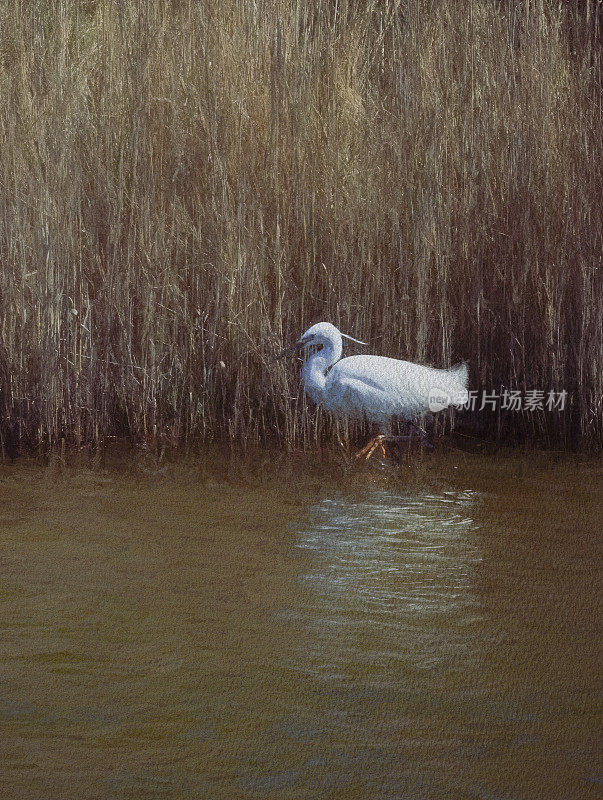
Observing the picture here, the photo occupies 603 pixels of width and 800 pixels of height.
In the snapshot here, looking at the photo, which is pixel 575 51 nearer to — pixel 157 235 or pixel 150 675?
pixel 157 235

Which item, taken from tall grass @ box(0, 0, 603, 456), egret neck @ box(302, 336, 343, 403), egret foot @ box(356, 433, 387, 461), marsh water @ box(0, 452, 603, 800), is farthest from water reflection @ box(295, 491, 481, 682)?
tall grass @ box(0, 0, 603, 456)

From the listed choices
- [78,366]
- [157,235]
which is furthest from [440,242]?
[78,366]

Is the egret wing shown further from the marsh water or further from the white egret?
the marsh water

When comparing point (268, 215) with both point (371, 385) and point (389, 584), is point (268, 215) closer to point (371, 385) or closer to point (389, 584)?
point (371, 385)

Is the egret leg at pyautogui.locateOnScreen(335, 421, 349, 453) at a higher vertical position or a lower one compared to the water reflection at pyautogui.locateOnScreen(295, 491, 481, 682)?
higher

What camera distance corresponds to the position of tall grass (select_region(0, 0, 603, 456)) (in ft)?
10.6

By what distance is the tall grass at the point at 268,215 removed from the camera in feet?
10.6

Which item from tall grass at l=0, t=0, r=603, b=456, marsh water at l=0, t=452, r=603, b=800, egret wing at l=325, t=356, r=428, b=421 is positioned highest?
tall grass at l=0, t=0, r=603, b=456

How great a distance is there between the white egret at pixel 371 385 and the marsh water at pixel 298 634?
25cm

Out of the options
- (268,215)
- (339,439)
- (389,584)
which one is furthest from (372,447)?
(389,584)

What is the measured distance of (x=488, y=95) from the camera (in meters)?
3.44

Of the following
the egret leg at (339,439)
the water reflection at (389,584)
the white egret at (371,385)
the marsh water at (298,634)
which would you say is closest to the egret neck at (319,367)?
the white egret at (371,385)

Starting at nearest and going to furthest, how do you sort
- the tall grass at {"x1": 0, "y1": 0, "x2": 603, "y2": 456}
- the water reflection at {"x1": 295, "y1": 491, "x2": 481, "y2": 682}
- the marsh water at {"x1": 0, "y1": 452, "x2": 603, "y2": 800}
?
the marsh water at {"x1": 0, "y1": 452, "x2": 603, "y2": 800} → the water reflection at {"x1": 295, "y1": 491, "x2": 481, "y2": 682} → the tall grass at {"x1": 0, "y1": 0, "x2": 603, "y2": 456}

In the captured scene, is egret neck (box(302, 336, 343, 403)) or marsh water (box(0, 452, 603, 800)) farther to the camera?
egret neck (box(302, 336, 343, 403))
